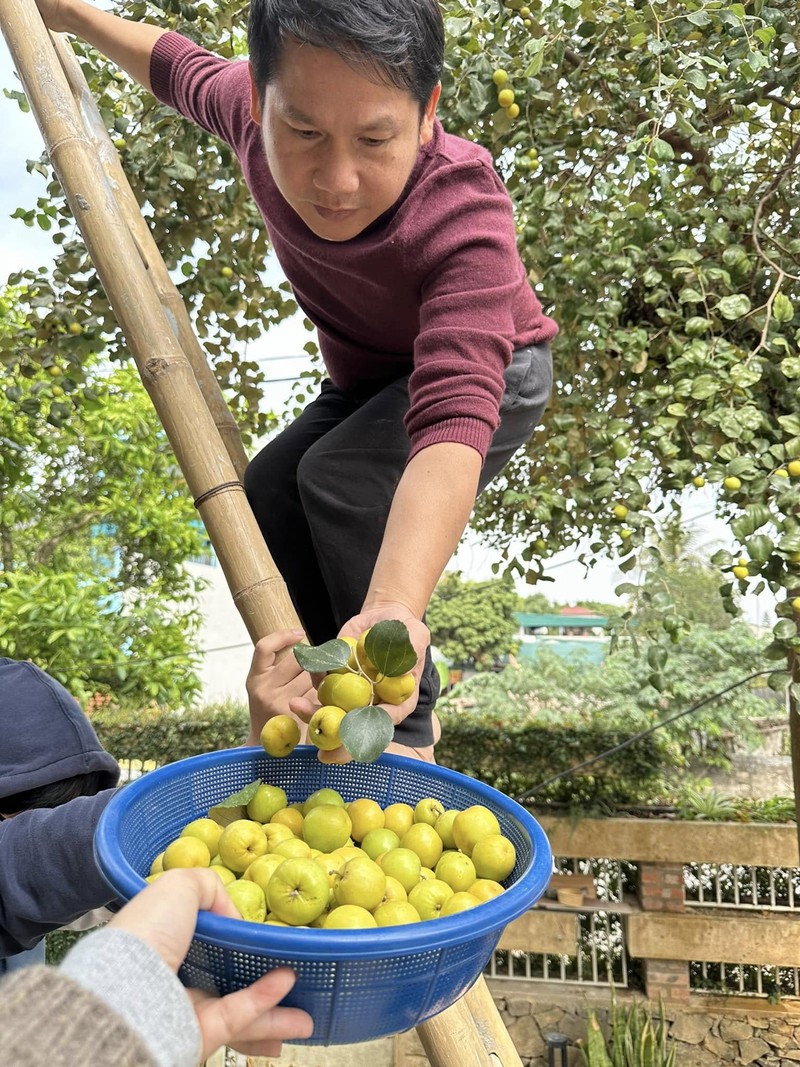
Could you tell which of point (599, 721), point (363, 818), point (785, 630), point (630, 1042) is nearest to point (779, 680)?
point (785, 630)

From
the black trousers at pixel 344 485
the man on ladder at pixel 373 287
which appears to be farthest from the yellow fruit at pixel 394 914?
the black trousers at pixel 344 485

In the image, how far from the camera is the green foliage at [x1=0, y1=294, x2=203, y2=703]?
14.6ft

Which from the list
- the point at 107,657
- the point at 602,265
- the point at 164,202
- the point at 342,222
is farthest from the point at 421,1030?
the point at 107,657

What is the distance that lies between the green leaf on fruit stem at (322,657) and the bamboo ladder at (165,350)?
29cm

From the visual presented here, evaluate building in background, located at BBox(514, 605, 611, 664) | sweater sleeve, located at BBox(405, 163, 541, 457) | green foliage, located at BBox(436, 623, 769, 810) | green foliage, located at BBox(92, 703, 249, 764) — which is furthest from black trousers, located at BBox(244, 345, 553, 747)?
building in background, located at BBox(514, 605, 611, 664)

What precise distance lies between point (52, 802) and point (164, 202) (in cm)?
127

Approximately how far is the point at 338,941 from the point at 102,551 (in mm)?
5391

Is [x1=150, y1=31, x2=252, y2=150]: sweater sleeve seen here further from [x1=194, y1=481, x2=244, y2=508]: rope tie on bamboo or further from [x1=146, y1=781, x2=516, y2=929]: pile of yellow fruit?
[x1=146, y1=781, x2=516, y2=929]: pile of yellow fruit

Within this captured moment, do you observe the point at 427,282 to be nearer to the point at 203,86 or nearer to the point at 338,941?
the point at 203,86

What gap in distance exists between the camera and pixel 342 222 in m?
1.03

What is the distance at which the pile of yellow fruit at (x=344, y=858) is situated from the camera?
0.70 meters

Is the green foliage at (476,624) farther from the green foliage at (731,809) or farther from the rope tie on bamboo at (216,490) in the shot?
the rope tie on bamboo at (216,490)

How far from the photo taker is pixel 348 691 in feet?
2.68

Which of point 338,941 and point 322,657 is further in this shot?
point 322,657
